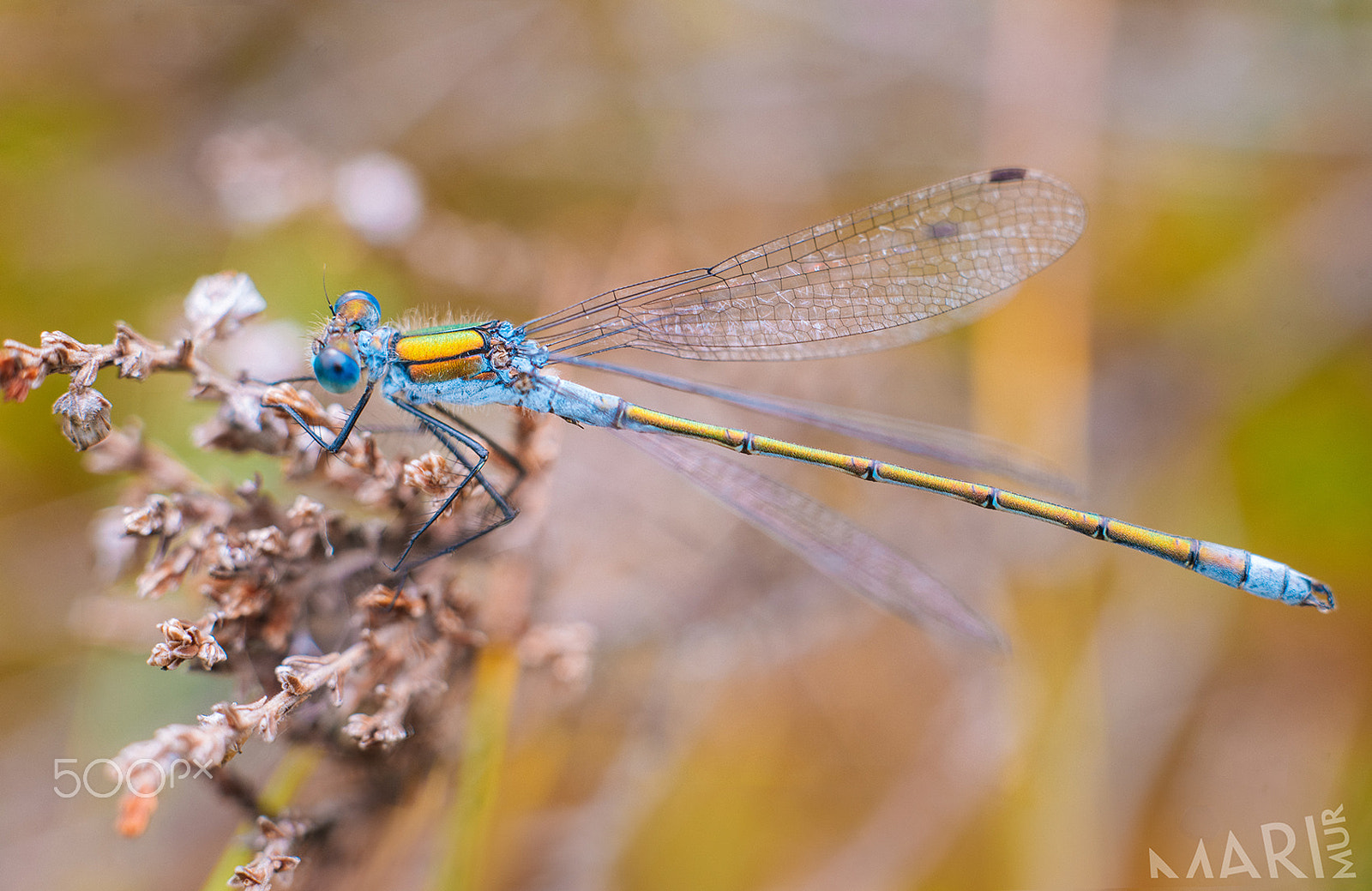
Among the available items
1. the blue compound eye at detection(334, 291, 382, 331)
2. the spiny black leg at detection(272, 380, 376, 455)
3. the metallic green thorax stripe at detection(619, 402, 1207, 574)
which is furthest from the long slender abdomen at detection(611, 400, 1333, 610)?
the spiny black leg at detection(272, 380, 376, 455)

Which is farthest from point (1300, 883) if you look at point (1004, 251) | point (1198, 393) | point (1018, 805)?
point (1004, 251)

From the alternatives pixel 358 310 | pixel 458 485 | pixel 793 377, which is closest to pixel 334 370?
pixel 358 310

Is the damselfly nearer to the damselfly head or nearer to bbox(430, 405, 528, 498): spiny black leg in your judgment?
bbox(430, 405, 528, 498): spiny black leg

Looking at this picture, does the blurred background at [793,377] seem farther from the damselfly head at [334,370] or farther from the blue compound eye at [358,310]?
the damselfly head at [334,370]

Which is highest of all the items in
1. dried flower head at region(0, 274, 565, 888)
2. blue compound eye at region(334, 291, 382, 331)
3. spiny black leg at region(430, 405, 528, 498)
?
blue compound eye at region(334, 291, 382, 331)

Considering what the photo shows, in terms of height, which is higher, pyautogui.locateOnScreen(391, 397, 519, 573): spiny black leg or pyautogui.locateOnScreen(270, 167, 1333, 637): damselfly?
pyautogui.locateOnScreen(270, 167, 1333, 637): damselfly

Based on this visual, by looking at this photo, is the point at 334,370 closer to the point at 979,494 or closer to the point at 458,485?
the point at 458,485

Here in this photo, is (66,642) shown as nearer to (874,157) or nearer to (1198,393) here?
(874,157)
